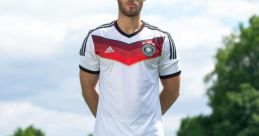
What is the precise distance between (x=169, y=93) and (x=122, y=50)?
78cm

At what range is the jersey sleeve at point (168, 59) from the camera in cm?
1111

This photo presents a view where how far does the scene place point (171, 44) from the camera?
1111cm

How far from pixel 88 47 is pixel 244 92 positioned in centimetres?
9801

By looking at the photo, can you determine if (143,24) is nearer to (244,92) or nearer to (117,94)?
(117,94)

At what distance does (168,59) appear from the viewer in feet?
36.6

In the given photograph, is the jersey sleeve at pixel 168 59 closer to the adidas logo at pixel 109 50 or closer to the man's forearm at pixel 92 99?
the adidas logo at pixel 109 50

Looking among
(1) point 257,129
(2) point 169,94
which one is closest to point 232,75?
(1) point 257,129

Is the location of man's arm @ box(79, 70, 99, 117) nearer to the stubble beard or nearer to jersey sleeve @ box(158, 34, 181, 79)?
jersey sleeve @ box(158, 34, 181, 79)

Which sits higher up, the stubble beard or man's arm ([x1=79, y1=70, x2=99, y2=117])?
the stubble beard

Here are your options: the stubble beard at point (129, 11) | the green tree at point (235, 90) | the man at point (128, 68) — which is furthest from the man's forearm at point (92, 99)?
the green tree at point (235, 90)

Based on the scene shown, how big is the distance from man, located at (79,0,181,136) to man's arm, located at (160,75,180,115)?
11.4 inches

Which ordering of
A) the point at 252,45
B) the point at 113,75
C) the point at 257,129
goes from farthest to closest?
the point at 252,45, the point at 257,129, the point at 113,75

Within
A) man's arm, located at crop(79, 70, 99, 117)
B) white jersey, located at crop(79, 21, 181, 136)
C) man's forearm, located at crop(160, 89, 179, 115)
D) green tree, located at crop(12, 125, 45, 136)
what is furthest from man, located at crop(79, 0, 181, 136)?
green tree, located at crop(12, 125, 45, 136)

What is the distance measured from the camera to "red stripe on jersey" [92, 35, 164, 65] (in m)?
10.9
